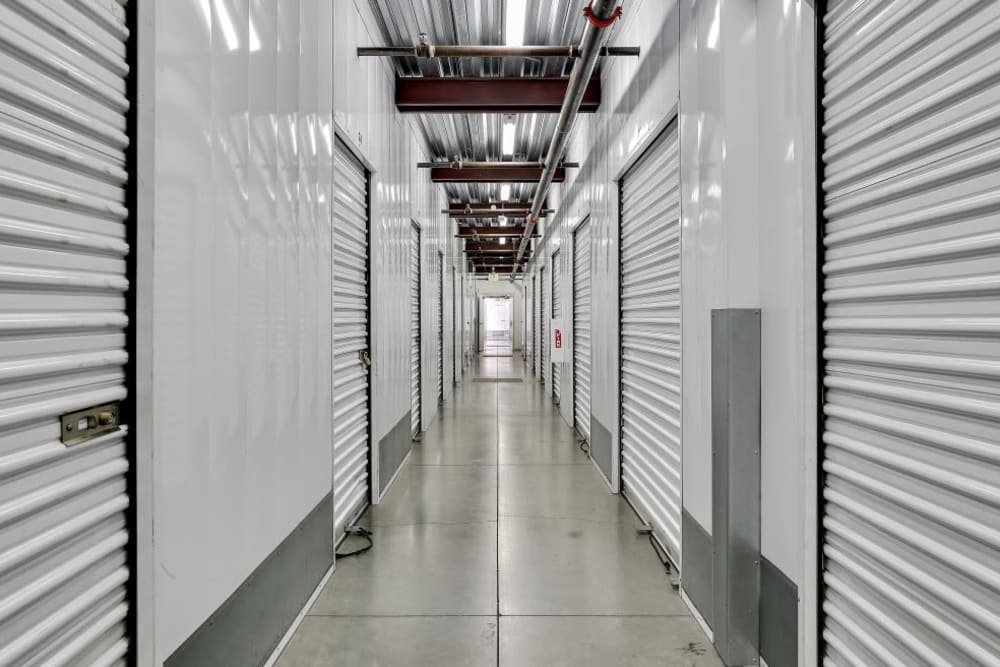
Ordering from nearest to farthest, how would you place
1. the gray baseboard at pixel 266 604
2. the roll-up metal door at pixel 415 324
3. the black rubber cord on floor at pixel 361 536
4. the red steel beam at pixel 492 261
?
the gray baseboard at pixel 266 604 → the black rubber cord on floor at pixel 361 536 → the roll-up metal door at pixel 415 324 → the red steel beam at pixel 492 261

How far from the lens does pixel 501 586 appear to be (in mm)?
3211

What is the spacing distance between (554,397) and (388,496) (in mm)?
5946

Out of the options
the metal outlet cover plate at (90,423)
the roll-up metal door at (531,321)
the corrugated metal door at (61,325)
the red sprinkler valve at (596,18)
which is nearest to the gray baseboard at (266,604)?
the corrugated metal door at (61,325)

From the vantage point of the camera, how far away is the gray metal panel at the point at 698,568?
8.76 ft

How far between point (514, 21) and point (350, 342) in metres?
2.92

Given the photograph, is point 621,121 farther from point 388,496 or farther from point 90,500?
point 90,500

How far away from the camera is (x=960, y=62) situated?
1.43 m

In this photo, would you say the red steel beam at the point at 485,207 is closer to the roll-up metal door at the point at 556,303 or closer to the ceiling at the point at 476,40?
the roll-up metal door at the point at 556,303

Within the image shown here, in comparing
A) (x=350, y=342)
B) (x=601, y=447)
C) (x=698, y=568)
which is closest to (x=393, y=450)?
(x=350, y=342)

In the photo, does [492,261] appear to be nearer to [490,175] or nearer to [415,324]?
[490,175]

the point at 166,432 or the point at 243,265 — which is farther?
the point at 243,265

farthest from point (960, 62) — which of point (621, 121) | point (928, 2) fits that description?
point (621, 121)

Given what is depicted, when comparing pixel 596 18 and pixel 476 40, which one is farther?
pixel 476 40

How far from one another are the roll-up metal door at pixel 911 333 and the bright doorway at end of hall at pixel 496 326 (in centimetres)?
2287
